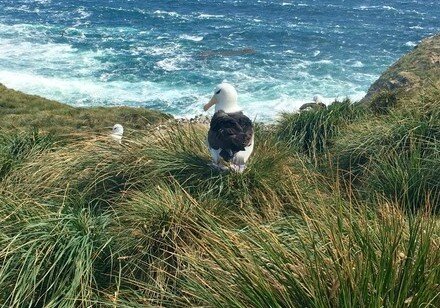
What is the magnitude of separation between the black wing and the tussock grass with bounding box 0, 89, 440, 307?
0.25 metres

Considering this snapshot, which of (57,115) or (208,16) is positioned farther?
(208,16)

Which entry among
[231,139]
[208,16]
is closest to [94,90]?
[208,16]

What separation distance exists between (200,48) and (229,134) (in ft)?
110

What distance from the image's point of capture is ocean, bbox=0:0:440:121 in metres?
29.5

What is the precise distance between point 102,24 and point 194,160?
1683 inches

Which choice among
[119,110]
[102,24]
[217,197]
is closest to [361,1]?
[102,24]

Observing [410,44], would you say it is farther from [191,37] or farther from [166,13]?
[166,13]

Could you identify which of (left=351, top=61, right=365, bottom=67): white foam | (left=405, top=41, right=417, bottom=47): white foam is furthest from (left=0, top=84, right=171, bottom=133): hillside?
(left=405, top=41, right=417, bottom=47): white foam

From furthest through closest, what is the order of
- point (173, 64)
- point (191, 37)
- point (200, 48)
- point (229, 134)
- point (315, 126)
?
point (191, 37) → point (200, 48) → point (173, 64) → point (315, 126) → point (229, 134)

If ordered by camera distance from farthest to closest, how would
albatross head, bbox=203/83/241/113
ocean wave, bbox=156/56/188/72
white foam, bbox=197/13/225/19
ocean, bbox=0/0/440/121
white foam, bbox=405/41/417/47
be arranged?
white foam, bbox=197/13/225/19 → white foam, bbox=405/41/417/47 → ocean wave, bbox=156/56/188/72 → ocean, bbox=0/0/440/121 → albatross head, bbox=203/83/241/113

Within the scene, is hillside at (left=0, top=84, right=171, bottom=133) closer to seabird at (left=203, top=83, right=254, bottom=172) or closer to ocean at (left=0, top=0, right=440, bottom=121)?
ocean at (left=0, top=0, right=440, bottom=121)

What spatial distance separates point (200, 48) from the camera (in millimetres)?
39031

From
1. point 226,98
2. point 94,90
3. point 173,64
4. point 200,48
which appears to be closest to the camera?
point 226,98

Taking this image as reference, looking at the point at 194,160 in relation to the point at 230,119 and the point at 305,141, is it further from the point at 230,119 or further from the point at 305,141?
the point at 305,141
